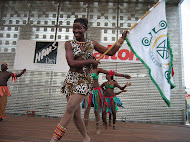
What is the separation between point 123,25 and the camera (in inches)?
359

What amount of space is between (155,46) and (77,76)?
4.05ft

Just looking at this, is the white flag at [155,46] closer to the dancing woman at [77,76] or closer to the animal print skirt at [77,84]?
the dancing woman at [77,76]

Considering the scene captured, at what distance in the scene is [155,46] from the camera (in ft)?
8.38

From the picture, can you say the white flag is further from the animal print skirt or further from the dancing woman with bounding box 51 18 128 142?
the animal print skirt

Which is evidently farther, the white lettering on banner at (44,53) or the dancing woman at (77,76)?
the white lettering on banner at (44,53)

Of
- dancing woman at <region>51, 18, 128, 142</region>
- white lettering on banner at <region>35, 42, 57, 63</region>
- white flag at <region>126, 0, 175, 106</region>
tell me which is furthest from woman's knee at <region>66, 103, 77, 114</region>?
white lettering on banner at <region>35, 42, 57, 63</region>

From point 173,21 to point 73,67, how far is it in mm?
8370

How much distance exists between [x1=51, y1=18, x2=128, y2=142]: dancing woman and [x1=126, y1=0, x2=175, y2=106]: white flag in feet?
2.49

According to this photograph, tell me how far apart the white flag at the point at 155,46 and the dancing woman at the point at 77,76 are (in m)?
0.76

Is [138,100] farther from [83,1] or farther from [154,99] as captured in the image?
[83,1]

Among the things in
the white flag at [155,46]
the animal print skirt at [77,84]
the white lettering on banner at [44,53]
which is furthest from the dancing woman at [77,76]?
the white lettering on banner at [44,53]

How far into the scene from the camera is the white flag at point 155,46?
239cm

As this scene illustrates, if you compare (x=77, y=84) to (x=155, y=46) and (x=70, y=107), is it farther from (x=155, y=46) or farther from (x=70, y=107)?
(x=155, y=46)

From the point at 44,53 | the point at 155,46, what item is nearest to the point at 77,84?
the point at 155,46
